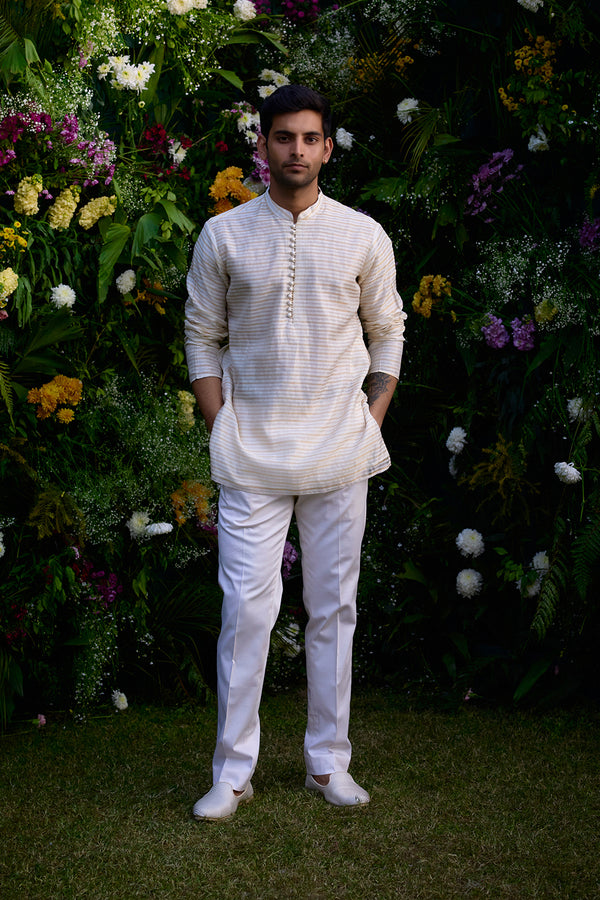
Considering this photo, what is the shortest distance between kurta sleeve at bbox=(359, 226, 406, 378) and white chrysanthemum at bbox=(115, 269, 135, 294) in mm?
1216

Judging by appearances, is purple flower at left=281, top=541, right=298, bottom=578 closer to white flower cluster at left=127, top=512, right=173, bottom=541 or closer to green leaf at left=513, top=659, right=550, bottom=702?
white flower cluster at left=127, top=512, right=173, bottom=541

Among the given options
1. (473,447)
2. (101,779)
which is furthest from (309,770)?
(473,447)

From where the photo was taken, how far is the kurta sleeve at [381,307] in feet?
10.2

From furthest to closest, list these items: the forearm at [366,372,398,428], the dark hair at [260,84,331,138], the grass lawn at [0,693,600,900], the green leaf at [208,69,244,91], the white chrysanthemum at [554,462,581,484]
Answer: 1. the green leaf at [208,69,244,91]
2. the white chrysanthemum at [554,462,581,484]
3. the forearm at [366,372,398,428]
4. the dark hair at [260,84,331,138]
5. the grass lawn at [0,693,600,900]

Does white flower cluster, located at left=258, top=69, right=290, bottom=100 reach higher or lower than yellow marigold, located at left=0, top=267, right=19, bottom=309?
higher

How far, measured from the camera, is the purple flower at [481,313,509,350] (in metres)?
4.01

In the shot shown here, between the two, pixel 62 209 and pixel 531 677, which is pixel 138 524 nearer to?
pixel 62 209

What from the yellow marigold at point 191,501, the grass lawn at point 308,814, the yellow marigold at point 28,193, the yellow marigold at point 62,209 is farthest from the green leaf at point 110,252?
the grass lawn at point 308,814

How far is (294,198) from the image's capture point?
118 inches

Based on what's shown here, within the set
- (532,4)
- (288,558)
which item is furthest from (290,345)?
(532,4)

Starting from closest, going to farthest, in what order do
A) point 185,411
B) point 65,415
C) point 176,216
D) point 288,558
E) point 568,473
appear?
point 568,473, point 65,415, point 176,216, point 185,411, point 288,558

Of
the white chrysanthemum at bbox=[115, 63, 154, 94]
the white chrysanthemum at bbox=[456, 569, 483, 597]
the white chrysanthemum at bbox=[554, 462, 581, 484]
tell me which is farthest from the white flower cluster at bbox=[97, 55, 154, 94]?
the white chrysanthemum at bbox=[456, 569, 483, 597]

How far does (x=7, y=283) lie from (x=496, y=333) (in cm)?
178

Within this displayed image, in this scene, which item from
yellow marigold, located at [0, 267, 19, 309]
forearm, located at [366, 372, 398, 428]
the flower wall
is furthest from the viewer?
the flower wall
